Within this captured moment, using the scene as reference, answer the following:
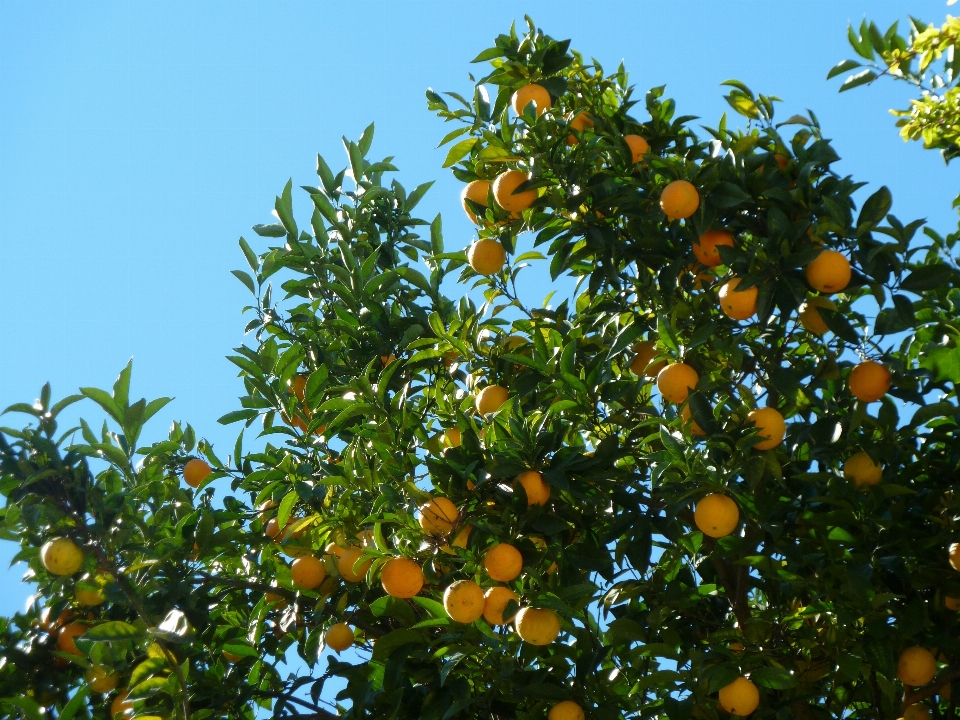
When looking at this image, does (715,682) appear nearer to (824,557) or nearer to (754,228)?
(824,557)

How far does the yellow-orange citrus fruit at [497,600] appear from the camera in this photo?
2545 mm

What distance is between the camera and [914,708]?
9.44 feet

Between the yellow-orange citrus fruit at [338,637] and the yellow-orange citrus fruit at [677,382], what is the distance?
112 centimetres

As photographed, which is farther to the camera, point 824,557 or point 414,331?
point 414,331

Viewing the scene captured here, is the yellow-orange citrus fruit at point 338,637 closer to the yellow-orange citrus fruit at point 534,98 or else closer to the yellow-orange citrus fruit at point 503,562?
the yellow-orange citrus fruit at point 503,562

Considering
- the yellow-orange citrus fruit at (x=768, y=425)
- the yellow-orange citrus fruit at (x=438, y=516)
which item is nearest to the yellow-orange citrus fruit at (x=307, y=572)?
the yellow-orange citrus fruit at (x=438, y=516)

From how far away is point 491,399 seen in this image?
297 cm

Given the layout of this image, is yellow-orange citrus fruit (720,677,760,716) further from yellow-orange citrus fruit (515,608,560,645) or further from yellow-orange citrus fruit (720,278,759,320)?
yellow-orange citrus fruit (720,278,759,320)

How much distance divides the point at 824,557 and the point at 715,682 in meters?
Result: 0.45

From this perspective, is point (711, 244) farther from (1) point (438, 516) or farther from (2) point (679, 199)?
(1) point (438, 516)

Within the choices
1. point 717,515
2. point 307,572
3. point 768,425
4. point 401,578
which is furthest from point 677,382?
point 307,572

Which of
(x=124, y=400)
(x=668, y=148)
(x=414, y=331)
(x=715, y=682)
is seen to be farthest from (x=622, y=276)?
(x=124, y=400)

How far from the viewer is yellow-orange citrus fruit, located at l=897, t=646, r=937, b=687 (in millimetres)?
2621

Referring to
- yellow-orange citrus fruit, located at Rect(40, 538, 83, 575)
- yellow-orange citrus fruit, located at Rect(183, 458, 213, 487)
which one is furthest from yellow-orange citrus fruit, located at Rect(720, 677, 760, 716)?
yellow-orange citrus fruit, located at Rect(183, 458, 213, 487)
